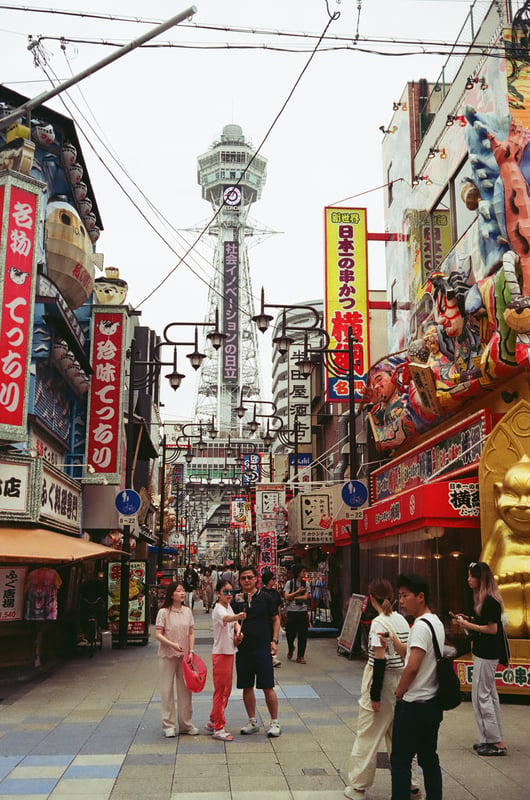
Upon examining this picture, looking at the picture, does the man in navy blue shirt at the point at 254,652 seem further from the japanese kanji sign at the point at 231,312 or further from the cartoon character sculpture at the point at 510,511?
the japanese kanji sign at the point at 231,312

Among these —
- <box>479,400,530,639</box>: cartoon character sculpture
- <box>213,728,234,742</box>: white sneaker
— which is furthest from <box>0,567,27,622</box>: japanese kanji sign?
<box>479,400,530,639</box>: cartoon character sculpture

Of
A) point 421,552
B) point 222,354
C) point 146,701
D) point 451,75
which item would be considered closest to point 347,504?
point 421,552

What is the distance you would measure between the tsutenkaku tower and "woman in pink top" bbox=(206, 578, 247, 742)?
102m

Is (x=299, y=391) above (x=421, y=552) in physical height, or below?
above

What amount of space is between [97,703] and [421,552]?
19.9ft

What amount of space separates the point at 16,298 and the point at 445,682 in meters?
10.6

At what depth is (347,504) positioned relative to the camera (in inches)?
714

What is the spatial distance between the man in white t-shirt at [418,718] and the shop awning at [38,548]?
7.46m

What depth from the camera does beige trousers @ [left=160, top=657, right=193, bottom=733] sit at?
9.32 metres

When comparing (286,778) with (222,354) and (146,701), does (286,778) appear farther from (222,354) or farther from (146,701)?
(222,354)

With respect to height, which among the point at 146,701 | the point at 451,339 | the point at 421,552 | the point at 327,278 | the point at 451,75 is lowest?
the point at 146,701

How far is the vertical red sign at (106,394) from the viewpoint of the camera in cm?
2017

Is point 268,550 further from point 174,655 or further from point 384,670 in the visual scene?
point 384,670

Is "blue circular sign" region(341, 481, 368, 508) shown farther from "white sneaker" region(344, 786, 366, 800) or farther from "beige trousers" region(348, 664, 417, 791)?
"white sneaker" region(344, 786, 366, 800)
